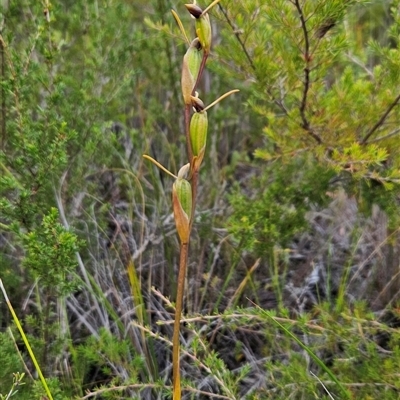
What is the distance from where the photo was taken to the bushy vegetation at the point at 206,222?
1.29 m

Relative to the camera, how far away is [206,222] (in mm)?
1867

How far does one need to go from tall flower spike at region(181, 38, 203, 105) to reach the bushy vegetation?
16.0 inches

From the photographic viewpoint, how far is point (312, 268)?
75.0 inches

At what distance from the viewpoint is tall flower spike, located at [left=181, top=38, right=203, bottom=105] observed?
2.74 ft

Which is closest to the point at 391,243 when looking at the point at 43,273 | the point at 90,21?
the point at 43,273

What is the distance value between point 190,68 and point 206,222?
1.06 metres

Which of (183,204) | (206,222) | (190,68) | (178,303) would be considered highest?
(190,68)

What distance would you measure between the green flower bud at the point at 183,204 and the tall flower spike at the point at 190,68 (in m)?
0.12

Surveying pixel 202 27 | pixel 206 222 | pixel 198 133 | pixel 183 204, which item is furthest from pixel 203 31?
pixel 206 222

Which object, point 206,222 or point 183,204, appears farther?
point 206,222

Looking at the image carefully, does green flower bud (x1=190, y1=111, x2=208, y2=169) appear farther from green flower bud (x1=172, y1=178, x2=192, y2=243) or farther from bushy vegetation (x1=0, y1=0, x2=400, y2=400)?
bushy vegetation (x1=0, y1=0, x2=400, y2=400)

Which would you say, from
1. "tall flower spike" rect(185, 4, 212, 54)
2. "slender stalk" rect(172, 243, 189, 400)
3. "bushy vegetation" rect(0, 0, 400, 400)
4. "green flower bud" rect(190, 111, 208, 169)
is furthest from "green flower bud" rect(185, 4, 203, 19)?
"bushy vegetation" rect(0, 0, 400, 400)

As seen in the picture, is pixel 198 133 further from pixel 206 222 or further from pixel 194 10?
pixel 206 222

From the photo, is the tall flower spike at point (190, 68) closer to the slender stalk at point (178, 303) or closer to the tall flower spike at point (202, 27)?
the tall flower spike at point (202, 27)
